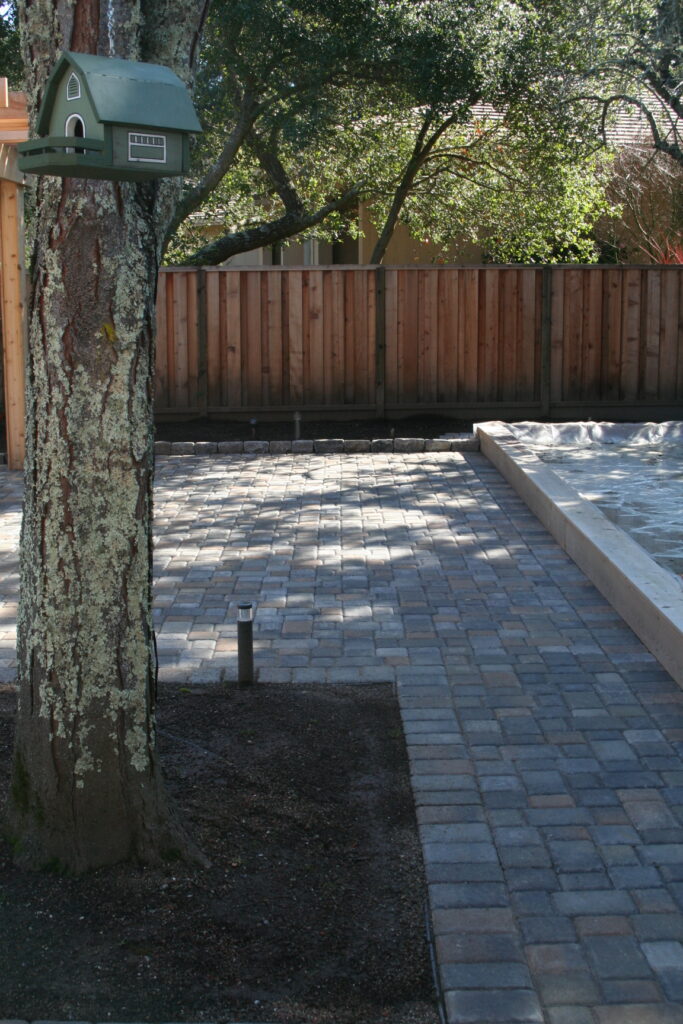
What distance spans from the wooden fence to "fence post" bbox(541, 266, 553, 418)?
14 millimetres

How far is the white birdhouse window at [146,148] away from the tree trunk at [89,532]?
307 millimetres

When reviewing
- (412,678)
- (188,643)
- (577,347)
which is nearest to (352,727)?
(412,678)

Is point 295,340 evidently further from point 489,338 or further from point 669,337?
point 669,337

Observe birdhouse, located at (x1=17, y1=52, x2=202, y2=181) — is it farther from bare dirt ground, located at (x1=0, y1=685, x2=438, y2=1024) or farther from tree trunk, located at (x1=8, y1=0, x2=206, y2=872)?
bare dirt ground, located at (x1=0, y1=685, x2=438, y2=1024)

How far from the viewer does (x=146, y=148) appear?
3.25 m

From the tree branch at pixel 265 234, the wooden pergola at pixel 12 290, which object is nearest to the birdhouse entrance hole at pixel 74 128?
the wooden pergola at pixel 12 290

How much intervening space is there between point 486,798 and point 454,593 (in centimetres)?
294

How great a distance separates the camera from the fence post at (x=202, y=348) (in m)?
14.4

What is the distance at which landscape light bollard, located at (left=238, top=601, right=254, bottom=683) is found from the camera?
559 cm

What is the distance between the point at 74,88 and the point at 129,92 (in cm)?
17

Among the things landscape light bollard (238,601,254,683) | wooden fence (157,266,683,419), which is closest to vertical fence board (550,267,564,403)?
wooden fence (157,266,683,419)

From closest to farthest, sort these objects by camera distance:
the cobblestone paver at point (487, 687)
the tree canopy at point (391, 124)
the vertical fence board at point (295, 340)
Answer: the cobblestone paver at point (487, 687) → the tree canopy at point (391, 124) → the vertical fence board at point (295, 340)

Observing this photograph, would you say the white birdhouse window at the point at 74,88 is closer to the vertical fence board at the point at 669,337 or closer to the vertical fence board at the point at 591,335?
the vertical fence board at the point at 591,335

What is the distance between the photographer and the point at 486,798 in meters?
4.49
